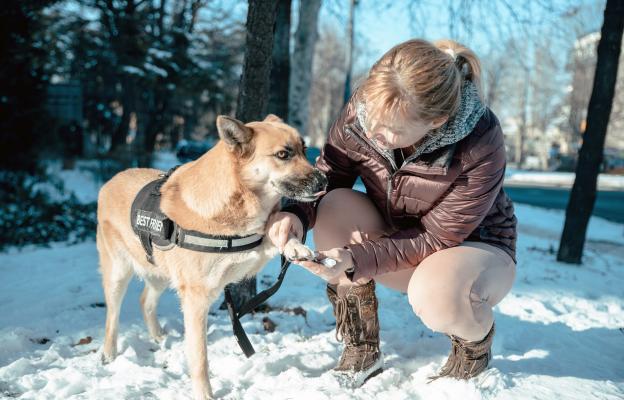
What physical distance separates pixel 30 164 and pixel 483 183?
7956mm

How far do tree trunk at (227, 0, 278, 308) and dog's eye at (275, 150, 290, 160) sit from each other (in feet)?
3.16

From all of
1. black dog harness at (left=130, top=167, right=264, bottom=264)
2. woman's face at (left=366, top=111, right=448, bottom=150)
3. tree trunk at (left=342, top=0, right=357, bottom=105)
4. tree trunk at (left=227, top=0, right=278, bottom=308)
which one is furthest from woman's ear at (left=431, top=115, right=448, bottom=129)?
tree trunk at (left=342, top=0, right=357, bottom=105)

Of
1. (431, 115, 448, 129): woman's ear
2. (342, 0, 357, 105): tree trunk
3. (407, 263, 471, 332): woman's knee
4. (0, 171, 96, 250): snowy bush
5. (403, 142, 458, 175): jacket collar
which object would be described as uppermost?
(342, 0, 357, 105): tree trunk

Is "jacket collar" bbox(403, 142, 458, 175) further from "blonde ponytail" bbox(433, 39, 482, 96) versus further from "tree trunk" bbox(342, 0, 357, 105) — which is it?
"tree trunk" bbox(342, 0, 357, 105)

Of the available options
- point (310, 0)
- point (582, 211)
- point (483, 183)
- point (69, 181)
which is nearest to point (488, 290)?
point (483, 183)

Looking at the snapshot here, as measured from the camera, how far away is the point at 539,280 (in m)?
4.64

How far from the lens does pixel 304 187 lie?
2320 millimetres

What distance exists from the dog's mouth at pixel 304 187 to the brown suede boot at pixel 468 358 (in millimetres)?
999

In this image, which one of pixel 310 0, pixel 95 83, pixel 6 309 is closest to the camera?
pixel 6 309

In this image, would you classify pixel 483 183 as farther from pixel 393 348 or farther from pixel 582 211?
pixel 582 211

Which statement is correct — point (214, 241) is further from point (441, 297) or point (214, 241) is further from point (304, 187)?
point (441, 297)

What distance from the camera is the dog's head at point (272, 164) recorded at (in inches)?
Answer: 90.0

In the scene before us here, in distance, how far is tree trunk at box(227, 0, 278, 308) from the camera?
313 centimetres

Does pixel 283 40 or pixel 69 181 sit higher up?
pixel 283 40
